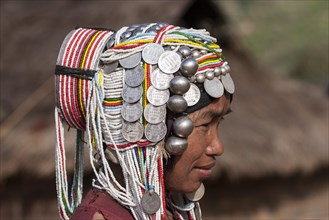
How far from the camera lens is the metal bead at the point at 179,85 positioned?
3.26 m

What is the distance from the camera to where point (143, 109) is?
10.8 ft

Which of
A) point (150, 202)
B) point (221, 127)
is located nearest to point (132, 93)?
point (150, 202)

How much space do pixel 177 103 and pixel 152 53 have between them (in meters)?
0.20

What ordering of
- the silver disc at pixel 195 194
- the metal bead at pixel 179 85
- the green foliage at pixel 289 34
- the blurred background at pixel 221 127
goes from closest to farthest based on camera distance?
1. the metal bead at pixel 179 85
2. the silver disc at pixel 195 194
3. the blurred background at pixel 221 127
4. the green foliage at pixel 289 34

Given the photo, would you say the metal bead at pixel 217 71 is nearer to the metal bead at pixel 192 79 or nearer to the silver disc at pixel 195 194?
the metal bead at pixel 192 79

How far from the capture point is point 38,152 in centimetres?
825

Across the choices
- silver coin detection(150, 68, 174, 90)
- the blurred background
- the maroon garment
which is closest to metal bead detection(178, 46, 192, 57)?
silver coin detection(150, 68, 174, 90)

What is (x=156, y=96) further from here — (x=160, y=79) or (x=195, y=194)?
(x=195, y=194)

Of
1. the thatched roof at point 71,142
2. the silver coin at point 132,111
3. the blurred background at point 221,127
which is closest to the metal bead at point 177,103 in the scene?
the silver coin at point 132,111

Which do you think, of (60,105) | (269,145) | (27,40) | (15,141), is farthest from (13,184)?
(60,105)

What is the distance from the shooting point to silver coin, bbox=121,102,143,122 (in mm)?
3279

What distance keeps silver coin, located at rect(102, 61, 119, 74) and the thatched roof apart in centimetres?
479

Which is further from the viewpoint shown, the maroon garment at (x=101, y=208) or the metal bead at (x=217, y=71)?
the metal bead at (x=217, y=71)

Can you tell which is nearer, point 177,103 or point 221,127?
point 177,103
